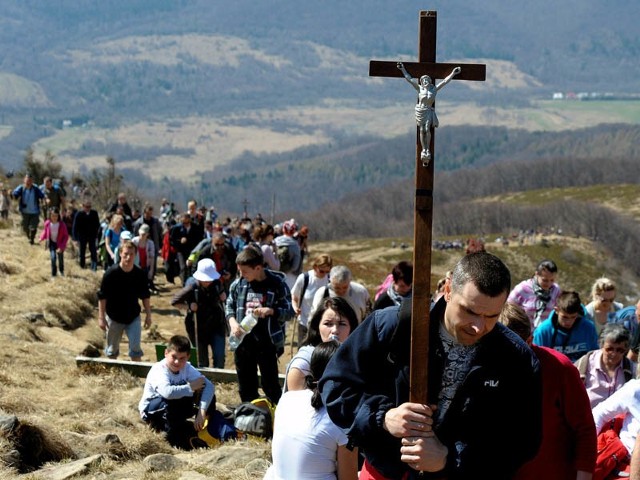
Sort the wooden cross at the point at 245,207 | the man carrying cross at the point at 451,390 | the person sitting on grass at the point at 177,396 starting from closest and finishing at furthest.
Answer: the man carrying cross at the point at 451,390 < the person sitting on grass at the point at 177,396 < the wooden cross at the point at 245,207

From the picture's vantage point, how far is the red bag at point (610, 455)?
5461 millimetres

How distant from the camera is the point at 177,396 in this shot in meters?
8.66

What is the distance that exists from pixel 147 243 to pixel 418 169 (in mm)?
12807

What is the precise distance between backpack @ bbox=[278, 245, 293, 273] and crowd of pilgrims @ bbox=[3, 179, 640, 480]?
0.05ft

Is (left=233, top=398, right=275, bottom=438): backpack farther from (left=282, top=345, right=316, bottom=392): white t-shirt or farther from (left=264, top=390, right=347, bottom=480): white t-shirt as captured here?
(left=264, top=390, right=347, bottom=480): white t-shirt

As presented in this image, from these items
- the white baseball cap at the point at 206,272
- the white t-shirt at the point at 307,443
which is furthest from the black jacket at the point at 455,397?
the white baseball cap at the point at 206,272

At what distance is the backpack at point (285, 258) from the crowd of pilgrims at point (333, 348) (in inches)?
0.6

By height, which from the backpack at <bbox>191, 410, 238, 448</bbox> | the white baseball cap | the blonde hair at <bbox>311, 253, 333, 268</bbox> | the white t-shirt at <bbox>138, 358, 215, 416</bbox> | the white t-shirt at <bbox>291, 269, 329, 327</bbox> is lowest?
the backpack at <bbox>191, 410, 238, 448</bbox>

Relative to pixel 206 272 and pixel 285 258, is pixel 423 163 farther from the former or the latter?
pixel 285 258

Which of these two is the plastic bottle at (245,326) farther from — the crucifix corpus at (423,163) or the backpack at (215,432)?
the crucifix corpus at (423,163)

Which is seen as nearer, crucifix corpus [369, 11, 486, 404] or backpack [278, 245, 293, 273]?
crucifix corpus [369, 11, 486, 404]

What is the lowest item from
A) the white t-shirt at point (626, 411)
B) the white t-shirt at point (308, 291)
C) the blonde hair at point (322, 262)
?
the white t-shirt at point (308, 291)

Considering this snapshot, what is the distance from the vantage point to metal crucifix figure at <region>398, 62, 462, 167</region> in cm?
395

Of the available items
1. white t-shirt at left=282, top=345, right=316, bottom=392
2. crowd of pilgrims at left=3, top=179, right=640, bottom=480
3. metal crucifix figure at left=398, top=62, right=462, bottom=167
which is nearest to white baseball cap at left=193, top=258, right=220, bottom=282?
crowd of pilgrims at left=3, top=179, right=640, bottom=480
